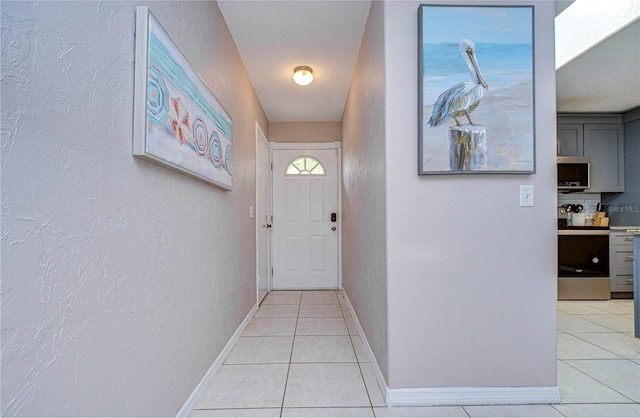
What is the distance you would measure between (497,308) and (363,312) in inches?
39.7

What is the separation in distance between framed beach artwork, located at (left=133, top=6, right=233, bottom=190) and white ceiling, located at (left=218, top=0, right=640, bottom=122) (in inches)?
33.3

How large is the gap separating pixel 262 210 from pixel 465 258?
2498 mm

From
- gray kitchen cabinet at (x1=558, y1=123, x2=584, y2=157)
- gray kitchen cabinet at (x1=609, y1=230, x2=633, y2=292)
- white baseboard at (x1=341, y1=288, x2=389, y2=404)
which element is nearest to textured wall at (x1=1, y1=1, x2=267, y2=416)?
white baseboard at (x1=341, y1=288, x2=389, y2=404)

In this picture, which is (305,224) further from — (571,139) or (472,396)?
(571,139)

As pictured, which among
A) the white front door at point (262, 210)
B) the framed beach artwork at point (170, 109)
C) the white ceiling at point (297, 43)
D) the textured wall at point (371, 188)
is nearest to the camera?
the framed beach artwork at point (170, 109)

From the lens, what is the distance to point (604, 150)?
382 centimetres

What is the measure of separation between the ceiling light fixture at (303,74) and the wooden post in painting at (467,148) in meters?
1.69

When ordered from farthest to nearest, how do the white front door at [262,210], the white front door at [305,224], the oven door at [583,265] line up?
the white front door at [305,224] < the oven door at [583,265] < the white front door at [262,210]

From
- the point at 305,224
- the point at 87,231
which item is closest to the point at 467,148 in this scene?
the point at 87,231

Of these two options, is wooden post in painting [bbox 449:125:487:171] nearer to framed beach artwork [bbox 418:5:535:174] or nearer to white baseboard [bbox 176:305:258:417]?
framed beach artwork [bbox 418:5:535:174]

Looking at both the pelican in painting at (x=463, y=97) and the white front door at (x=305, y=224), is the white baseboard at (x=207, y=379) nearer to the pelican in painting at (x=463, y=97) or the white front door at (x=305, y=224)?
the white front door at (x=305, y=224)

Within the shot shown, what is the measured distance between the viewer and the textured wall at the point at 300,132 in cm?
420

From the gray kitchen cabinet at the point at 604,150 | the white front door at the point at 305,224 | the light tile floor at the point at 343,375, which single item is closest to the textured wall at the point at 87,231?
the light tile floor at the point at 343,375

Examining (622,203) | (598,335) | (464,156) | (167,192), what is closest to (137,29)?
(167,192)
